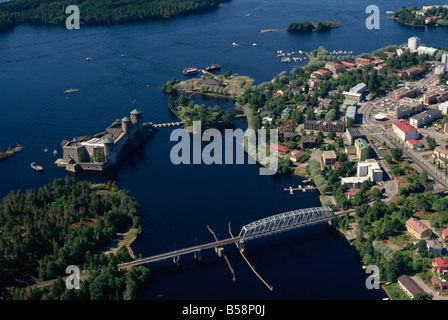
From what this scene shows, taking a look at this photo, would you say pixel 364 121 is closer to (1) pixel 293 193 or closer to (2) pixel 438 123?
(2) pixel 438 123

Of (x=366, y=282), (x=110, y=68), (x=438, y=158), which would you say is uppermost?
(x=110, y=68)

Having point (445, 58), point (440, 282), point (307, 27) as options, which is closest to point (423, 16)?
point (307, 27)

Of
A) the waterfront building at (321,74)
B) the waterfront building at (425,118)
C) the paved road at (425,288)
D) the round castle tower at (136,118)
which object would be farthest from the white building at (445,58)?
the paved road at (425,288)

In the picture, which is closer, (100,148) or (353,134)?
(100,148)

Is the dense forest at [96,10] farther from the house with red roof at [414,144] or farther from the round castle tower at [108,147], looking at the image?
the house with red roof at [414,144]

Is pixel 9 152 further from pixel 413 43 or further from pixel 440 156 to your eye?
pixel 413 43

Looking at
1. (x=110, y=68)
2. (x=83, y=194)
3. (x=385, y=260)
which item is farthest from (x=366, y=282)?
(x=110, y=68)

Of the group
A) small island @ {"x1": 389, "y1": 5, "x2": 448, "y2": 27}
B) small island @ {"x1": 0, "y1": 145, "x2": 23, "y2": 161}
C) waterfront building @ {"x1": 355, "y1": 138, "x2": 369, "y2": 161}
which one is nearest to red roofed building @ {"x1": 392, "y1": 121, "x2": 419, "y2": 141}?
waterfront building @ {"x1": 355, "y1": 138, "x2": 369, "y2": 161}

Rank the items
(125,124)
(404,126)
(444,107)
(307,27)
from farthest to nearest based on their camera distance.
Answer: (307,27)
(444,107)
(125,124)
(404,126)
